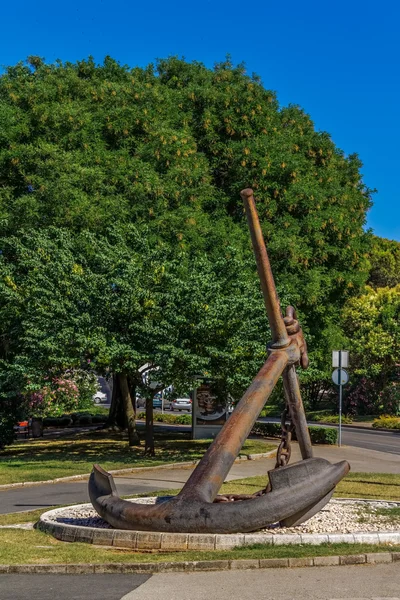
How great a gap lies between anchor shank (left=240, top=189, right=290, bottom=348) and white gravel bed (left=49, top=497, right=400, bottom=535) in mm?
2469

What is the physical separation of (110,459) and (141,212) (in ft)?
27.1

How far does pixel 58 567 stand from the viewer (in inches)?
344

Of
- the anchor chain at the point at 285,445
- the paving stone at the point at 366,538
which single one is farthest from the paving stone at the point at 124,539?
the paving stone at the point at 366,538

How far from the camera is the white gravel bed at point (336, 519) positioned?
1093cm

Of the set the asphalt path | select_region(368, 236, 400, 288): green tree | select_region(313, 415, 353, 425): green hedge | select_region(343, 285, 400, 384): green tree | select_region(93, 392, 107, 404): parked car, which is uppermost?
select_region(368, 236, 400, 288): green tree

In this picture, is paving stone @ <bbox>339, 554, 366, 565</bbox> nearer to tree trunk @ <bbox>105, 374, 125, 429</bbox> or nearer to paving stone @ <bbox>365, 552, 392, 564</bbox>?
paving stone @ <bbox>365, 552, 392, 564</bbox>

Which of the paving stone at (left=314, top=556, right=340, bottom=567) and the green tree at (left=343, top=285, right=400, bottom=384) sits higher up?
the green tree at (left=343, top=285, right=400, bottom=384)

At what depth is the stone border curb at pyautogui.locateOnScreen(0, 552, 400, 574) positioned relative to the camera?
28.2ft

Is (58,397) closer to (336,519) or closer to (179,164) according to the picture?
(179,164)

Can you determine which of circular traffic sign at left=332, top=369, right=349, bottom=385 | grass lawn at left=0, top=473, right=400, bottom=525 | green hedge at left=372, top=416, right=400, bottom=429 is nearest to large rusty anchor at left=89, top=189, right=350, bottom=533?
grass lawn at left=0, top=473, right=400, bottom=525

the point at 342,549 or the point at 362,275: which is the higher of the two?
the point at 362,275

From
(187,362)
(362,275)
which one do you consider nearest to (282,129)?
(362,275)

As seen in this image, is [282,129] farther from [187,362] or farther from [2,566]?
[2,566]

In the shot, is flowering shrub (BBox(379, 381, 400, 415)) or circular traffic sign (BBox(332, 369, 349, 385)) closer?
circular traffic sign (BBox(332, 369, 349, 385))
